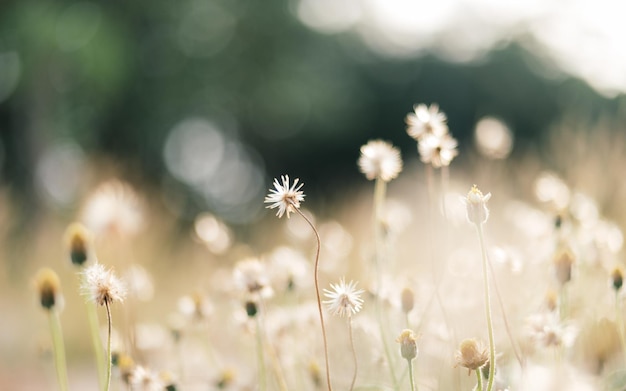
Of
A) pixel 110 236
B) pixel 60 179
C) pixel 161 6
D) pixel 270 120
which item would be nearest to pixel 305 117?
pixel 270 120

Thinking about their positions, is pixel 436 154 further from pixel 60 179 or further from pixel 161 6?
pixel 161 6

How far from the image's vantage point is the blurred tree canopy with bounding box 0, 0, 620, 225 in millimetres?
10227

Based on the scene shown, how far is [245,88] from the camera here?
1301 centimetres

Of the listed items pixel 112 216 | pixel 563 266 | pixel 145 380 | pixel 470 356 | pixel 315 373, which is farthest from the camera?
pixel 112 216

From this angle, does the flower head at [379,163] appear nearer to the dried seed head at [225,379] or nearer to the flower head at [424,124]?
the flower head at [424,124]

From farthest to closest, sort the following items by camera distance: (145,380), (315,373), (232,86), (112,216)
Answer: (232,86)
(112,216)
(315,373)
(145,380)

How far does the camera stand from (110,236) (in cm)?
158

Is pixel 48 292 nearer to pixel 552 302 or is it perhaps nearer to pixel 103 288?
pixel 103 288

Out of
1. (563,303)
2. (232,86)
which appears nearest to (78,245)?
(563,303)

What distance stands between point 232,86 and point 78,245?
12.0 meters

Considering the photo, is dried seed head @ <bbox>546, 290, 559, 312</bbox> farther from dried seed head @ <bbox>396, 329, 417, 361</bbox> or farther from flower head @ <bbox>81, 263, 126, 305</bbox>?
flower head @ <bbox>81, 263, 126, 305</bbox>

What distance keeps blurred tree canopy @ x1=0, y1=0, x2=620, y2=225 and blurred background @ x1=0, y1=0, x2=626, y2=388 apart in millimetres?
27

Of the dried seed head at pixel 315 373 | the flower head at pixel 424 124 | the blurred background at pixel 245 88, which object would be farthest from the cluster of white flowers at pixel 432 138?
the blurred background at pixel 245 88

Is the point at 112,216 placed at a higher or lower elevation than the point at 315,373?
higher
